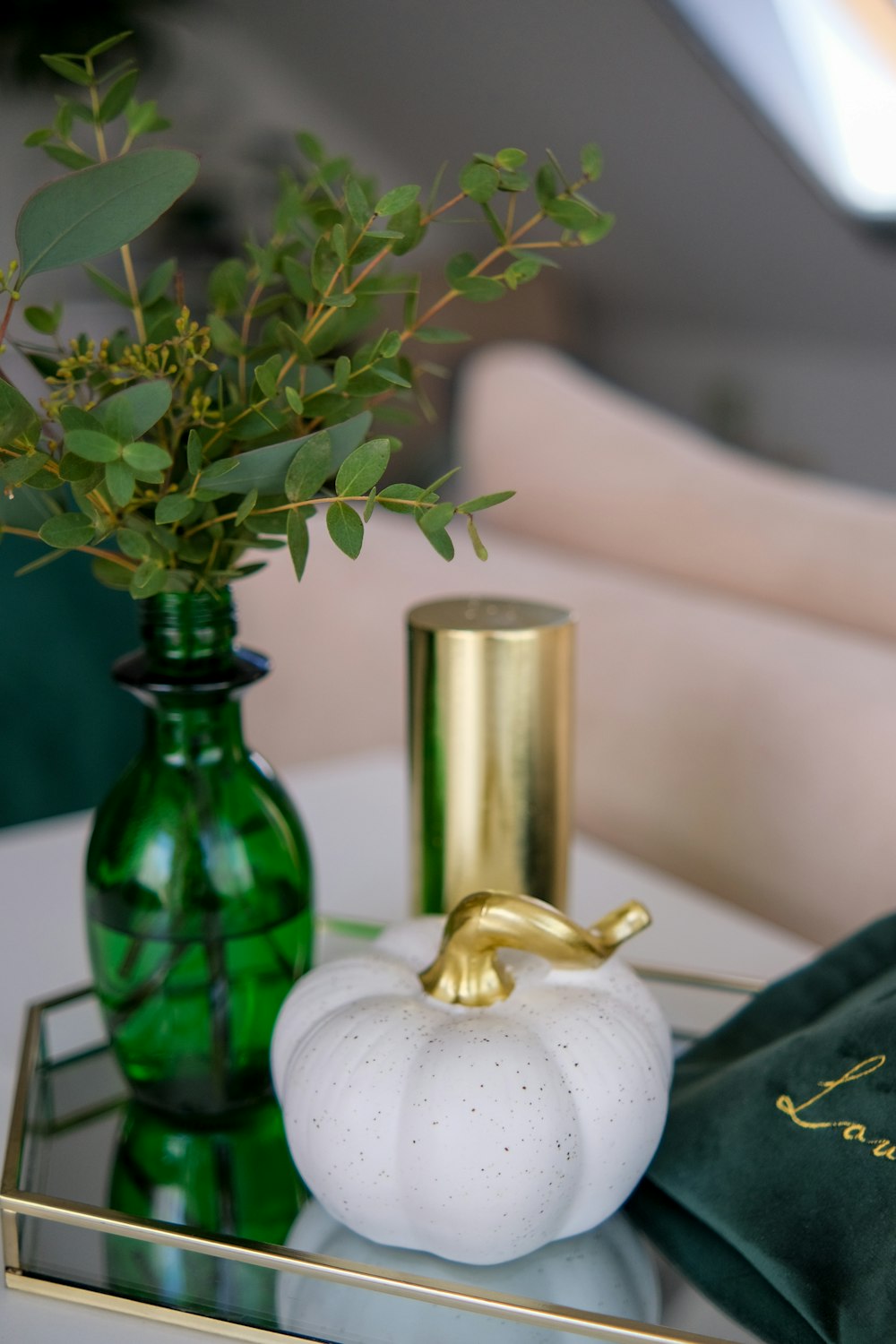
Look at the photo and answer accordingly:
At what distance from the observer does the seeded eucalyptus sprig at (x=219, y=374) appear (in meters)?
0.36

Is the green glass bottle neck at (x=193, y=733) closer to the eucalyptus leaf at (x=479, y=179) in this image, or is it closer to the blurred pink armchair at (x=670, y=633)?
the eucalyptus leaf at (x=479, y=179)

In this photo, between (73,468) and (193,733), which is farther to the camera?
(193,733)

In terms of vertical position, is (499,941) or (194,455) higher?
(194,455)

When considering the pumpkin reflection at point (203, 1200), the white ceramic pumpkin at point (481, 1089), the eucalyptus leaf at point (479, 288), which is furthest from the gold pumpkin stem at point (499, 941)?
the eucalyptus leaf at point (479, 288)

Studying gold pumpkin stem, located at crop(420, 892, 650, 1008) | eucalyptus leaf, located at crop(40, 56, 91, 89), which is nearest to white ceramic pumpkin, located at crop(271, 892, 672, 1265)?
gold pumpkin stem, located at crop(420, 892, 650, 1008)

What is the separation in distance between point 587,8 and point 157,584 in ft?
9.00

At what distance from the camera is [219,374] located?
45 cm

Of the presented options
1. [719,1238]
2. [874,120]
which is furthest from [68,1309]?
[874,120]

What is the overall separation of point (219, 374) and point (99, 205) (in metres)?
0.10

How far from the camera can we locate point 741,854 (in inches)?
34.4

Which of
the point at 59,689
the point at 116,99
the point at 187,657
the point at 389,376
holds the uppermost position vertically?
the point at 116,99

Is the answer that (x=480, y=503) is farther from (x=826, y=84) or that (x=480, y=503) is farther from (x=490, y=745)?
(x=826, y=84)

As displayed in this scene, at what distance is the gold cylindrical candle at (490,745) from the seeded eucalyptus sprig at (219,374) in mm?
103

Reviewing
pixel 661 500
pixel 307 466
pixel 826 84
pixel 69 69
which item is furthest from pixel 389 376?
pixel 826 84
